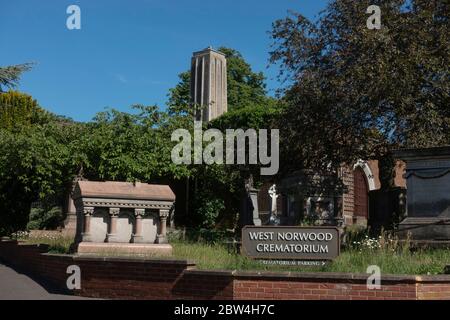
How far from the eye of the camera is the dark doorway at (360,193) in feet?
133

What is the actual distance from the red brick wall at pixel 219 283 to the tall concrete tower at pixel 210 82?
4079 centimetres

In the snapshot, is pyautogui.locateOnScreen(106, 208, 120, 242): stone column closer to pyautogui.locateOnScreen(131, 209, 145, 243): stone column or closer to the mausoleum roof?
the mausoleum roof

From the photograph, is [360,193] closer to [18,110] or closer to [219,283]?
[18,110]

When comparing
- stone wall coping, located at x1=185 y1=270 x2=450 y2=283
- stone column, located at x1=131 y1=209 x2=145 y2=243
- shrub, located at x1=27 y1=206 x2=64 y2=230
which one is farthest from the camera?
shrub, located at x1=27 y1=206 x2=64 y2=230

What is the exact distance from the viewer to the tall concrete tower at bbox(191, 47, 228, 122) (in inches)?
2053

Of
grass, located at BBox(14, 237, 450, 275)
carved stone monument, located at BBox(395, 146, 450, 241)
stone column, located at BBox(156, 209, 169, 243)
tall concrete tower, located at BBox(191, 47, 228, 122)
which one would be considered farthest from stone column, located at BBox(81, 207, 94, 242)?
tall concrete tower, located at BBox(191, 47, 228, 122)

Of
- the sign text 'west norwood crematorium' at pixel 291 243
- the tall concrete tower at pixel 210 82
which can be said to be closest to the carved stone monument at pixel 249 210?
the sign text 'west norwood crematorium' at pixel 291 243

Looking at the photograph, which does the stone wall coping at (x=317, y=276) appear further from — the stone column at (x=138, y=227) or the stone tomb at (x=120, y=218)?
the stone column at (x=138, y=227)

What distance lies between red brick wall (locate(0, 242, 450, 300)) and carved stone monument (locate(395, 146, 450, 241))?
15.2ft

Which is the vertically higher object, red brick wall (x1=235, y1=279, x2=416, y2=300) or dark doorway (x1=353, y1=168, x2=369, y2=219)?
dark doorway (x1=353, y1=168, x2=369, y2=219)

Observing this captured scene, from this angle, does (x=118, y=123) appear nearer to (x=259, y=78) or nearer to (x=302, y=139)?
(x=302, y=139)

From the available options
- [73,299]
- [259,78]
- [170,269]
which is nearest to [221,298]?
[170,269]

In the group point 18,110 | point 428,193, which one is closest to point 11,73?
point 18,110
